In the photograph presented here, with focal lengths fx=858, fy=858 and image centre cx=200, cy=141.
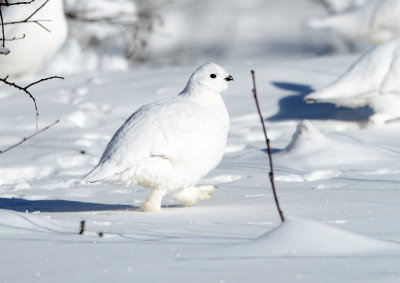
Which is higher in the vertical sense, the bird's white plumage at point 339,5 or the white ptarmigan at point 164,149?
the white ptarmigan at point 164,149

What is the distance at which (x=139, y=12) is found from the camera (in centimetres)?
1000

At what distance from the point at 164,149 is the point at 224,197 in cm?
63

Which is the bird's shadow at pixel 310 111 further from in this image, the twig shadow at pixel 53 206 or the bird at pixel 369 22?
the twig shadow at pixel 53 206

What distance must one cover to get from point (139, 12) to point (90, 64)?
1.40 meters

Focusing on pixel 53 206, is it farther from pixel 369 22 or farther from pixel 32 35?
pixel 369 22

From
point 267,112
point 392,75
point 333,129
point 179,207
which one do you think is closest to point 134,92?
point 267,112

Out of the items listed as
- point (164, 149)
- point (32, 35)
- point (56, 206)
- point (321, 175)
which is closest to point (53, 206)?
point (56, 206)

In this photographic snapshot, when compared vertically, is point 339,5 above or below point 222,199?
below

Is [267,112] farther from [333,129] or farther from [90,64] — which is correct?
[90,64]

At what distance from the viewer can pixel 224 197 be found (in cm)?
401

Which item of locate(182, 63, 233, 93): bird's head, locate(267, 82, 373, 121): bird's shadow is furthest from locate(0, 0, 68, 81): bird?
locate(182, 63, 233, 93): bird's head

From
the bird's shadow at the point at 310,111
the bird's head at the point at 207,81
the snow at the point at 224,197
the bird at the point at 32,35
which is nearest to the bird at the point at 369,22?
the snow at the point at 224,197

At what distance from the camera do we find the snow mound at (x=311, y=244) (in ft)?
7.65

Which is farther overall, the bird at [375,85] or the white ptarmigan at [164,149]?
the bird at [375,85]
